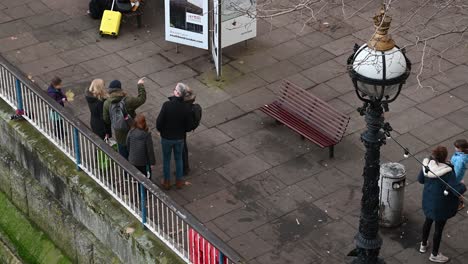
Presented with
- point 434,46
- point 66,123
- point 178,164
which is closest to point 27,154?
point 66,123

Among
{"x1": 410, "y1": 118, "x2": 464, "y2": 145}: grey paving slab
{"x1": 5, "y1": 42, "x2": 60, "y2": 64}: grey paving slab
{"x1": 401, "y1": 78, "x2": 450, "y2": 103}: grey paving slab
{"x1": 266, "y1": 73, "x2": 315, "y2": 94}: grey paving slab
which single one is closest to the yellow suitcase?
{"x1": 5, "y1": 42, "x2": 60, "y2": 64}: grey paving slab

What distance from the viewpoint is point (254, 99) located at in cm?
1648

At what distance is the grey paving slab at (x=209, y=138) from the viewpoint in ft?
50.3

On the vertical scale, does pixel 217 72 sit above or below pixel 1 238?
above

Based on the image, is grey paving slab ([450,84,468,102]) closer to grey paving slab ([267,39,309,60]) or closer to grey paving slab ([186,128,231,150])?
grey paving slab ([267,39,309,60])

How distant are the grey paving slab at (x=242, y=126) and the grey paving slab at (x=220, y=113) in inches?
4.8

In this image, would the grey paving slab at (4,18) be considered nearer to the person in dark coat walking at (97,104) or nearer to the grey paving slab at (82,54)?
the grey paving slab at (82,54)

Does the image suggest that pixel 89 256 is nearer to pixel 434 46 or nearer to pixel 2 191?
pixel 2 191

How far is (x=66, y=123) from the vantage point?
13711 mm

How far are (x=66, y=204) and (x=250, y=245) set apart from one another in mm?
2542

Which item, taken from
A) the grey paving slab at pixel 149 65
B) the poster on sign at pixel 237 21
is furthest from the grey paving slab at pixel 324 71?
the grey paving slab at pixel 149 65

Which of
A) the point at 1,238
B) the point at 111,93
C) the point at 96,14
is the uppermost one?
the point at 111,93

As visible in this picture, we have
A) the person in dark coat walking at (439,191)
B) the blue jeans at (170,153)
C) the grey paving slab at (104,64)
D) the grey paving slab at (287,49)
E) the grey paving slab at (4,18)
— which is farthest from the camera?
the grey paving slab at (4,18)

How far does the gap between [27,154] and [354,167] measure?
4494mm
